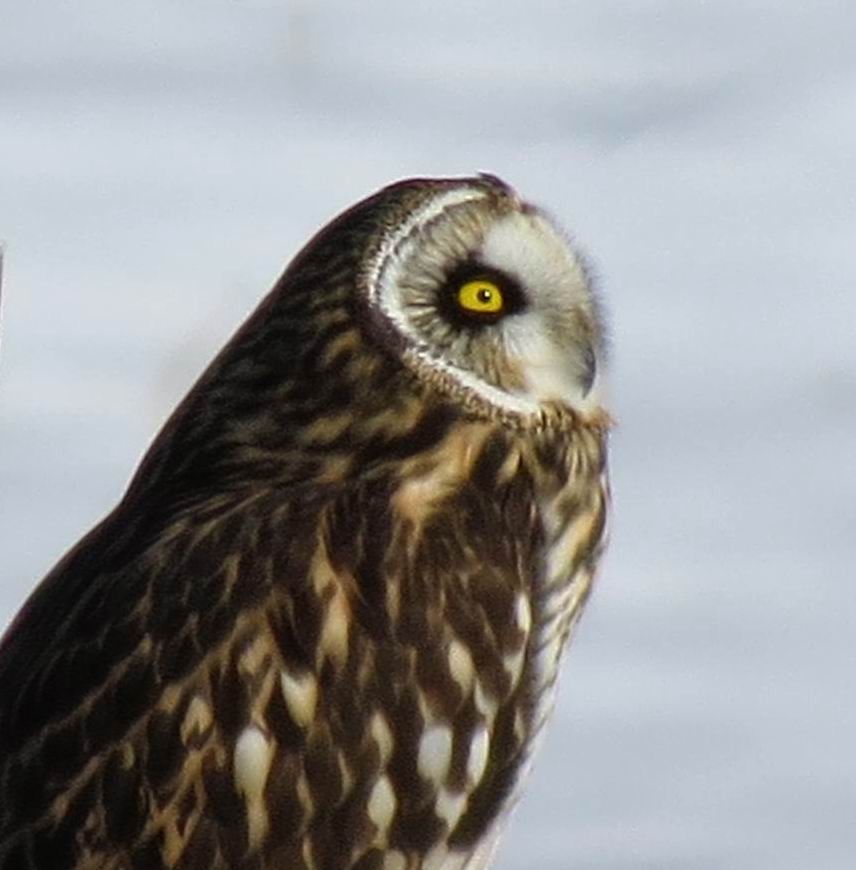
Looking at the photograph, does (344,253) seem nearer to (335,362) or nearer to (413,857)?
(335,362)

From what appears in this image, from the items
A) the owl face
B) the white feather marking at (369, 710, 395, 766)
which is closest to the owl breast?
the white feather marking at (369, 710, 395, 766)

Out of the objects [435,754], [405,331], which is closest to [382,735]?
[435,754]

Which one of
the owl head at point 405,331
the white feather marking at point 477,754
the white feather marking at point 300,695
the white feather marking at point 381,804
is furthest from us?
the owl head at point 405,331

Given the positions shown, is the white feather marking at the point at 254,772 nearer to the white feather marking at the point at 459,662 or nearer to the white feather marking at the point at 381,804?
the white feather marking at the point at 381,804

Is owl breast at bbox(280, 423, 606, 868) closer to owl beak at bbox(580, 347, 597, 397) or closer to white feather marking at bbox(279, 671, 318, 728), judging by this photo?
white feather marking at bbox(279, 671, 318, 728)

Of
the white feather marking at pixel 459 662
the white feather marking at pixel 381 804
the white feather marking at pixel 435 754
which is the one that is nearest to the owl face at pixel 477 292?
the white feather marking at pixel 459 662

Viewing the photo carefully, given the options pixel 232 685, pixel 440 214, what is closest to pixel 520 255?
pixel 440 214

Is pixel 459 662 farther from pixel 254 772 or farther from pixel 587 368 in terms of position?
pixel 587 368
